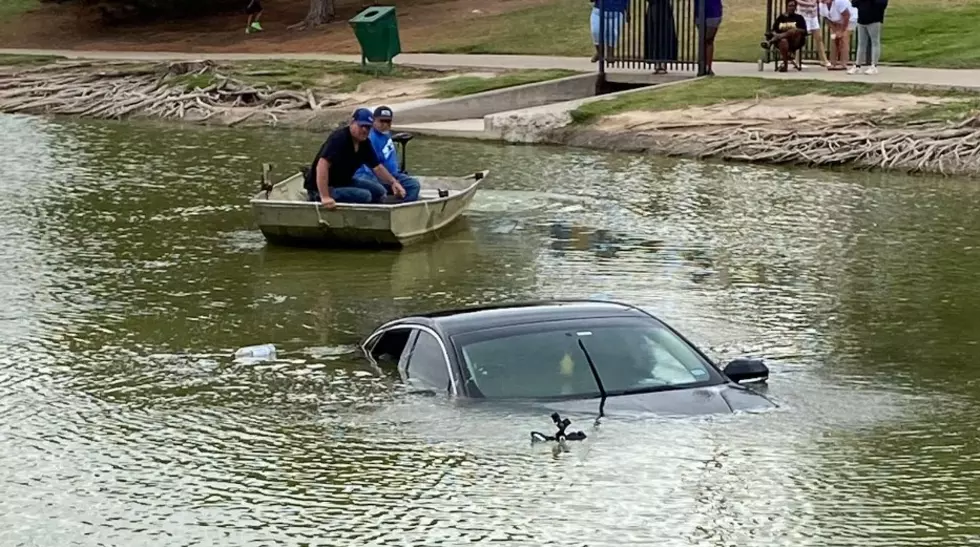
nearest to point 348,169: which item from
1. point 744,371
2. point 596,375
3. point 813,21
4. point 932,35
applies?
point 744,371

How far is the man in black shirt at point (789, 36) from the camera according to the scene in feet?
109

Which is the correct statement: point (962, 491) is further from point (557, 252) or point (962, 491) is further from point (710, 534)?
point (557, 252)

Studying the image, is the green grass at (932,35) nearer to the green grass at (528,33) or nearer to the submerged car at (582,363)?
the green grass at (528,33)

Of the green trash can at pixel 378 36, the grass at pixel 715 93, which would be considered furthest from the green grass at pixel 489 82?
the grass at pixel 715 93

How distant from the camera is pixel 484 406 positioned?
431 inches

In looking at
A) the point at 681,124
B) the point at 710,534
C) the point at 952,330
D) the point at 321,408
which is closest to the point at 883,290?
the point at 952,330

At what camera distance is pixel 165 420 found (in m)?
12.2

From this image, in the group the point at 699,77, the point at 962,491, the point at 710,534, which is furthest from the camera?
the point at 699,77

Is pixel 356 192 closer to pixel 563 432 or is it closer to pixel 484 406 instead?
pixel 484 406

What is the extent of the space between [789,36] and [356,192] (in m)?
15.8

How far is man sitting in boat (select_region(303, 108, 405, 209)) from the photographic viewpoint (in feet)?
63.7

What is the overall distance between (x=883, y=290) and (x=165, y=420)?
831cm

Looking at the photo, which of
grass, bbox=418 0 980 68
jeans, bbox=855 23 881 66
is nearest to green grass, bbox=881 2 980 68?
grass, bbox=418 0 980 68

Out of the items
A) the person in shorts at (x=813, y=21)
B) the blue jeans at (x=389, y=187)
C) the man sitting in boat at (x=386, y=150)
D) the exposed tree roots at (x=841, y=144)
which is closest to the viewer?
the blue jeans at (x=389, y=187)
